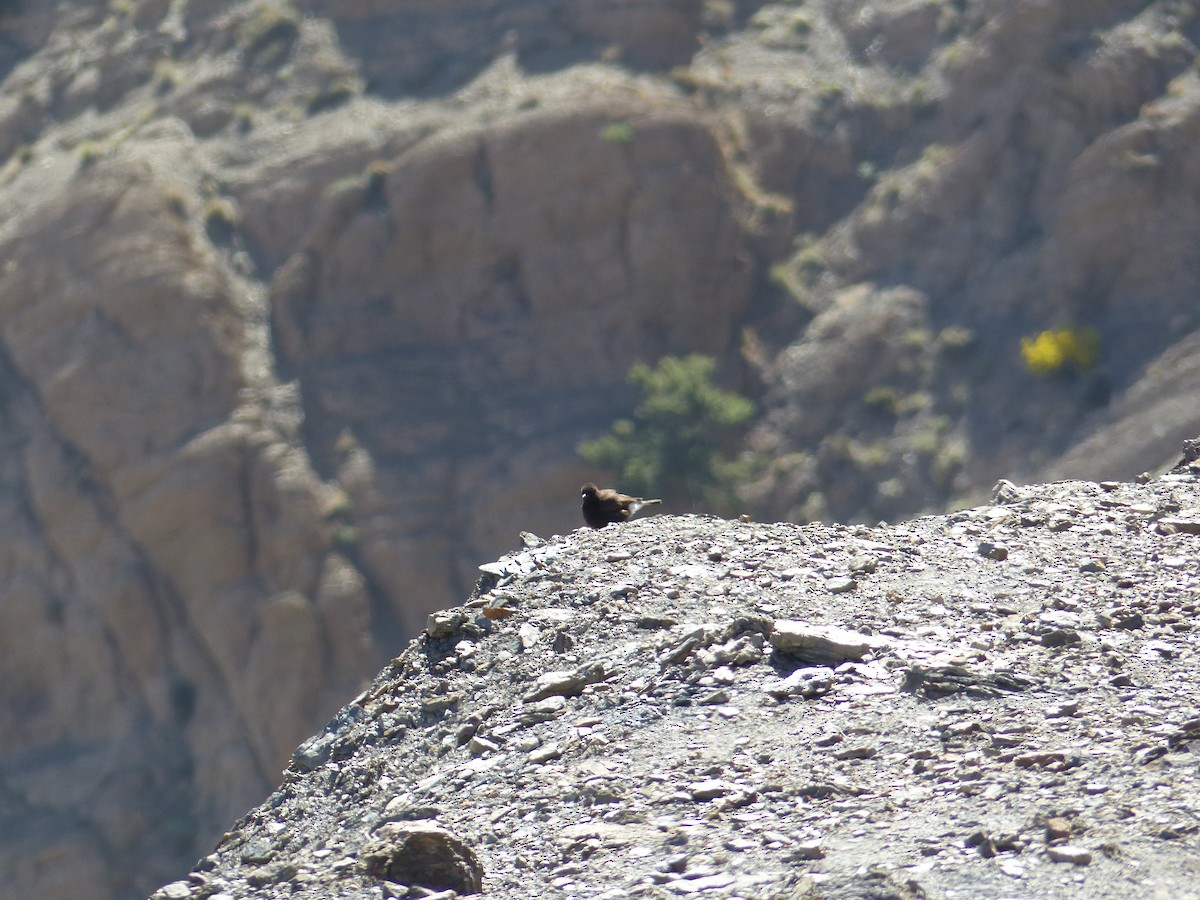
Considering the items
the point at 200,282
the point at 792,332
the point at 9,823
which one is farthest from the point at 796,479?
the point at 9,823

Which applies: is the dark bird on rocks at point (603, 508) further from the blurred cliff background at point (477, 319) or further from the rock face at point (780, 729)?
the blurred cliff background at point (477, 319)

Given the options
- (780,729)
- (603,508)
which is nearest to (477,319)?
(603,508)

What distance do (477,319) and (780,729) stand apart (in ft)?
119

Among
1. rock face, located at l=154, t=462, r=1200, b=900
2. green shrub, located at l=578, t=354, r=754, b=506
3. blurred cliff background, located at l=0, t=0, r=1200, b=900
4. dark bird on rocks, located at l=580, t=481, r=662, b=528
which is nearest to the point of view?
rock face, located at l=154, t=462, r=1200, b=900

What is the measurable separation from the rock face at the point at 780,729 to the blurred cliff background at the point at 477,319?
82.1 ft

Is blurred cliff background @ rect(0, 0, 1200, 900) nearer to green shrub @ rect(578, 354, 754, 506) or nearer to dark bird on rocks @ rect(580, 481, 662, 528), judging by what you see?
green shrub @ rect(578, 354, 754, 506)

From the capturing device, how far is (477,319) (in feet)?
147

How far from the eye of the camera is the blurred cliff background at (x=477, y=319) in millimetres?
39156

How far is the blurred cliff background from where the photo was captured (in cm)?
3916

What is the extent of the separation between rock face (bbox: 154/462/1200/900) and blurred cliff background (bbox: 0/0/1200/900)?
82.1 feet

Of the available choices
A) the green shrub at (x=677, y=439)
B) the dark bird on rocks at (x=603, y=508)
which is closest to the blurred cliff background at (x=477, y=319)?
the green shrub at (x=677, y=439)

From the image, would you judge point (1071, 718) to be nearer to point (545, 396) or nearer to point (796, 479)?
point (796, 479)

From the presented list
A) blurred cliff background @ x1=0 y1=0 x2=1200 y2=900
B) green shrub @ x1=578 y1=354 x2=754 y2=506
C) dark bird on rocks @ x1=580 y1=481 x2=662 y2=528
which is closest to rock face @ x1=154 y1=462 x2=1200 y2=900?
dark bird on rocks @ x1=580 y1=481 x2=662 y2=528

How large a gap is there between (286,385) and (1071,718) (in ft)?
119
